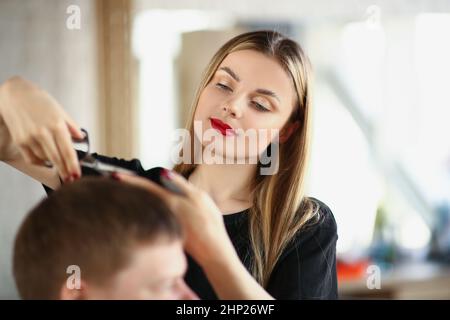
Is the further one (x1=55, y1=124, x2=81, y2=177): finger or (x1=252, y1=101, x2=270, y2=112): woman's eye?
(x1=252, y1=101, x2=270, y2=112): woman's eye

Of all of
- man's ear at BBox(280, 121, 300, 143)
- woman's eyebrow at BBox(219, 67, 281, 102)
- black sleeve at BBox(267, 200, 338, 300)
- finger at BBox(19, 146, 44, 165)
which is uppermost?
woman's eyebrow at BBox(219, 67, 281, 102)

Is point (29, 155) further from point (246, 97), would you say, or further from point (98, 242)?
point (246, 97)

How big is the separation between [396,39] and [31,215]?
1.23 m

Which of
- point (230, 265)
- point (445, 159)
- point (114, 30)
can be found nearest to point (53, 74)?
point (114, 30)

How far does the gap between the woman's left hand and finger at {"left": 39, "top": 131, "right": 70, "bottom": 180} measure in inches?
2.1

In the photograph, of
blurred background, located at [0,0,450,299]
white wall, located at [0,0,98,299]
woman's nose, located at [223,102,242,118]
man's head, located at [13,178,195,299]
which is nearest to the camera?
man's head, located at [13,178,195,299]

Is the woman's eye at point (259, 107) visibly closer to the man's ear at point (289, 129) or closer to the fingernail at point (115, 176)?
the man's ear at point (289, 129)

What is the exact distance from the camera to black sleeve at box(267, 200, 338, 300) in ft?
2.36

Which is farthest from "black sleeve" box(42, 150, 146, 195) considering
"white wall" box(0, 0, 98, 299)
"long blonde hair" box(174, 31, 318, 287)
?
"white wall" box(0, 0, 98, 299)

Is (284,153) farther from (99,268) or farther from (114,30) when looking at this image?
(114,30)

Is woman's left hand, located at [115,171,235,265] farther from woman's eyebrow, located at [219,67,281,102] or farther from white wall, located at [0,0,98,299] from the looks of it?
white wall, located at [0,0,98,299]

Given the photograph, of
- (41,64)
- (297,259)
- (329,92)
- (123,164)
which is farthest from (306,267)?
(329,92)
